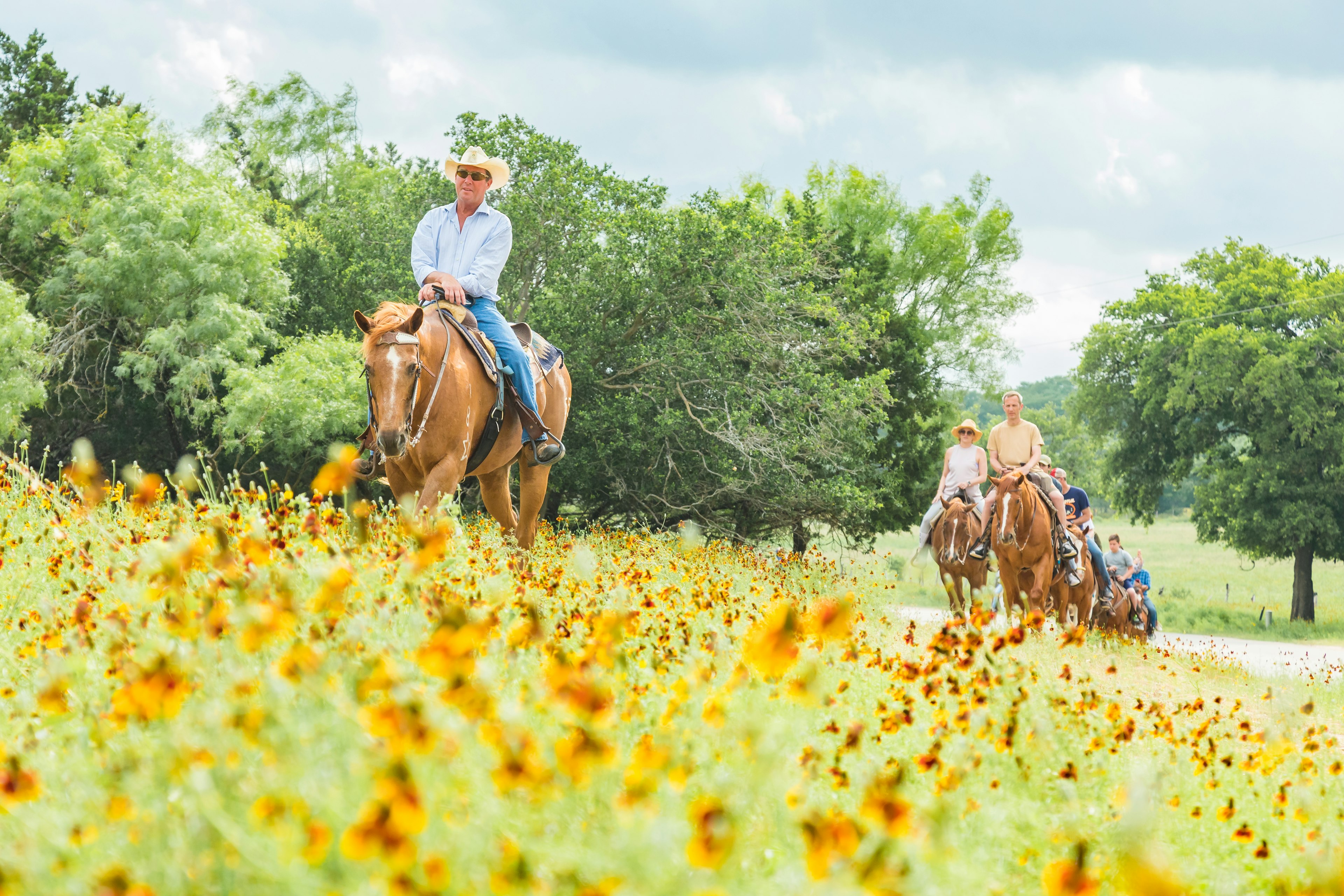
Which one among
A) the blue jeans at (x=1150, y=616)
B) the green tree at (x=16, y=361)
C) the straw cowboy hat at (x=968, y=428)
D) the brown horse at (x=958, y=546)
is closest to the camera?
the straw cowboy hat at (x=968, y=428)

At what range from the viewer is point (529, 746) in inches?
77.6

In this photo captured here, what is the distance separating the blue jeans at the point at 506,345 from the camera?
798 centimetres

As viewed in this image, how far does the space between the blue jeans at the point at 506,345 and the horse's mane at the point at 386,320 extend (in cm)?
103

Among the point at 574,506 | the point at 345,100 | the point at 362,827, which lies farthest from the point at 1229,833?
the point at 345,100

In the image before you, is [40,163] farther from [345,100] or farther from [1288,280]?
[1288,280]

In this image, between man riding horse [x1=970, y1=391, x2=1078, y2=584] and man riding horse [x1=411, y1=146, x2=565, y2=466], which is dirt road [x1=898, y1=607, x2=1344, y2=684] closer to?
man riding horse [x1=970, y1=391, x2=1078, y2=584]

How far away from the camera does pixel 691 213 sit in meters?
16.7

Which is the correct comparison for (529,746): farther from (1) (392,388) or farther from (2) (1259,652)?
(2) (1259,652)

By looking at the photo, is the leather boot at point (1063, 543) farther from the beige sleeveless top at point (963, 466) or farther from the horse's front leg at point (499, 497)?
the horse's front leg at point (499, 497)

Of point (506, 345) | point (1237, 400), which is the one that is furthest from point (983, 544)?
point (1237, 400)

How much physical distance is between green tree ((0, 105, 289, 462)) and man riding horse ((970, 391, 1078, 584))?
11879 millimetres

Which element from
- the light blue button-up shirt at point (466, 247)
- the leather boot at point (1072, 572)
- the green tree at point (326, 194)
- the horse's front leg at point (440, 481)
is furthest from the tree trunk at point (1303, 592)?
the horse's front leg at point (440, 481)

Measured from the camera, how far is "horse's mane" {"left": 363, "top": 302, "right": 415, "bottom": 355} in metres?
6.46

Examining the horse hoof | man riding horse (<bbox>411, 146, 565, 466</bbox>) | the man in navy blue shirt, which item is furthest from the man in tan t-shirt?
man riding horse (<bbox>411, 146, 565, 466</bbox>)
